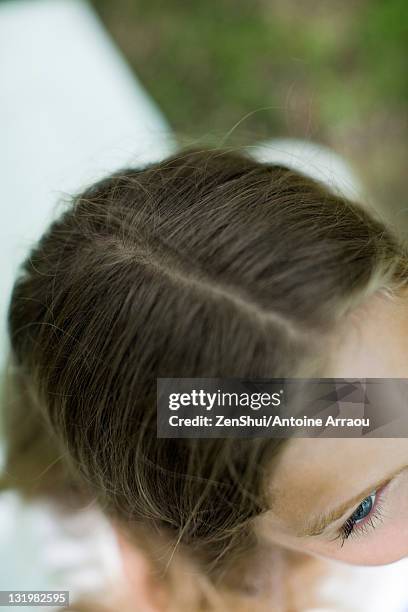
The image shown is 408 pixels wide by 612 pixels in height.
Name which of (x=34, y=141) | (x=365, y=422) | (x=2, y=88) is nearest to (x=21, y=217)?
(x=34, y=141)

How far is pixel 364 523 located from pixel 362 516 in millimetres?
17

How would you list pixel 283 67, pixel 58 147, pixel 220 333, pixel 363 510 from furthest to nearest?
pixel 283 67
pixel 58 147
pixel 363 510
pixel 220 333

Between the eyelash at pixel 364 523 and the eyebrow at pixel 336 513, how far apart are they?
0.03 m

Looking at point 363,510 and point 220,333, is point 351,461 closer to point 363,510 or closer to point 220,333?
point 363,510

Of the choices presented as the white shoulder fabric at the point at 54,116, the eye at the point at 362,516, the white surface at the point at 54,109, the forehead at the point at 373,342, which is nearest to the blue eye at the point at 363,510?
the eye at the point at 362,516

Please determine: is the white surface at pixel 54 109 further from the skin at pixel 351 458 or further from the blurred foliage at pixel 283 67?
the skin at pixel 351 458

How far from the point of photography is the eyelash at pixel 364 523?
0.79m

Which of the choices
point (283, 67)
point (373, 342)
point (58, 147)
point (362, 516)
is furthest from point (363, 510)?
point (283, 67)

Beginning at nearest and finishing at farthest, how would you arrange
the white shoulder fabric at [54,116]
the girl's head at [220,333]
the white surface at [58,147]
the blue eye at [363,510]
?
the girl's head at [220,333] < the blue eye at [363,510] < the white surface at [58,147] < the white shoulder fabric at [54,116]

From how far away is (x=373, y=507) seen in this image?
0.80 m

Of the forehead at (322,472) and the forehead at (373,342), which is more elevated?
the forehead at (373,342)

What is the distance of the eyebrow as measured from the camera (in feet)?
2.43

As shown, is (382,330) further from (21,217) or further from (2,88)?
(2,88)

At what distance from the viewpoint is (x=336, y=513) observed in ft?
2.45
